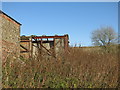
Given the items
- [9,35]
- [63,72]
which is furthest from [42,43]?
[63,72]

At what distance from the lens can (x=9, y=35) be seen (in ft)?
23.1

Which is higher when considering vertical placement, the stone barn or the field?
the stone barn

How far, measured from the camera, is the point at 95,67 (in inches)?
221

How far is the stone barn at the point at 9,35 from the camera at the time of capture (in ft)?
20.8

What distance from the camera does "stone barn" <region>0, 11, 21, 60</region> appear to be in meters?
6.35

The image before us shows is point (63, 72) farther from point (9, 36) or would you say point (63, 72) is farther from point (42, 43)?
point (42, 43)

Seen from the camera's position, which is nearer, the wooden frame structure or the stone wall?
the stone wall

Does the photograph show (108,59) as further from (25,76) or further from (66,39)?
(66,39)

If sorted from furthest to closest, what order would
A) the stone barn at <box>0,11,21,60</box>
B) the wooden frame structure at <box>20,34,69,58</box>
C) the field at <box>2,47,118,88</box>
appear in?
the wooden frame structure at <box>20,34,69,58</box>, the stone barn at <box>0,11,21,60</box>, the field at <box>2,47,118,88</box>

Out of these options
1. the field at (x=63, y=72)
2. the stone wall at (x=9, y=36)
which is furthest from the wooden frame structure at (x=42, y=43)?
the field at (x=63, y=72)

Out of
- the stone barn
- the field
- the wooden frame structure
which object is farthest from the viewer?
the wooden frame structure

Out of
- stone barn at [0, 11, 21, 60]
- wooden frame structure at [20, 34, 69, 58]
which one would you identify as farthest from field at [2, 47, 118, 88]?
wooden frame structure at [20, 34, 69, 58]

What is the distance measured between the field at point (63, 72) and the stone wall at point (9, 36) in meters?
0.85

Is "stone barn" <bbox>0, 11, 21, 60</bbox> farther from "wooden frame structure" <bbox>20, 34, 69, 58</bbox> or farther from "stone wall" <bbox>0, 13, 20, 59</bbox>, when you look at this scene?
"wooden frame structure" <bbox>20, 34, 69, 58</bbox>
